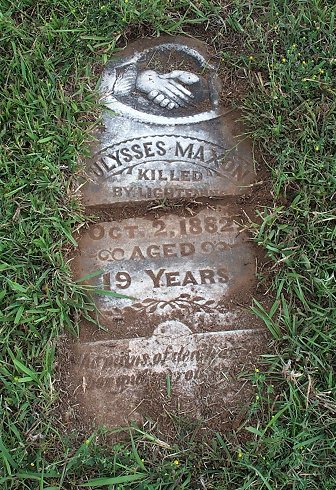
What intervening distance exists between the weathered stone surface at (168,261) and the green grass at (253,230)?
0.09 metres

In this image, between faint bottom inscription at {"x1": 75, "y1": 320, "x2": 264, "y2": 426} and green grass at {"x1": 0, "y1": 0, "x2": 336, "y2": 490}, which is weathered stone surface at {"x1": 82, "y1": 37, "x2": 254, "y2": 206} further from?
faint bottom inscription at {"x1": 75, "y1": 320, "x2": 264, "y2": 426}

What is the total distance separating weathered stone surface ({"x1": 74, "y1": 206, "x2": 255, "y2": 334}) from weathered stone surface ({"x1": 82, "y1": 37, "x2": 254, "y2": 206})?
116mm

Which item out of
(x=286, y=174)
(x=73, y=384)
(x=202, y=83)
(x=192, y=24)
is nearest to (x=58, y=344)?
(x=73, y=384)

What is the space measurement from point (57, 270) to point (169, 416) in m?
0.64

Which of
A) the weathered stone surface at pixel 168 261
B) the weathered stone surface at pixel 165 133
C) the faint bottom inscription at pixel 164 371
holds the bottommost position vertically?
the faint bottom inscription at pixel 164 371

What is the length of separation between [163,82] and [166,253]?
750 mm

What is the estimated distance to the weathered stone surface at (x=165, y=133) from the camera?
2.47 m

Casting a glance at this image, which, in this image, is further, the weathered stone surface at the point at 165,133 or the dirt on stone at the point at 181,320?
the weathered stone surface at the point at 165,133

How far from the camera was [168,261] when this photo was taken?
2.38 m

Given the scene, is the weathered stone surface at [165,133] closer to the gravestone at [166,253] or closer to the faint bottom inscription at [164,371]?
the gravestone at [166,253]

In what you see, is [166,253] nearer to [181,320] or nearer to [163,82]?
[181,320]

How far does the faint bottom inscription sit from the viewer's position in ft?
7.25

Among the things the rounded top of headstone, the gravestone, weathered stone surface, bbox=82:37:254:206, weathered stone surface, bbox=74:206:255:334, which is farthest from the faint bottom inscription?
the rounded top of headstone

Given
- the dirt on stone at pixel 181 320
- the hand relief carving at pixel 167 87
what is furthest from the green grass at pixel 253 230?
the hand relief carving at pixel 167 87
